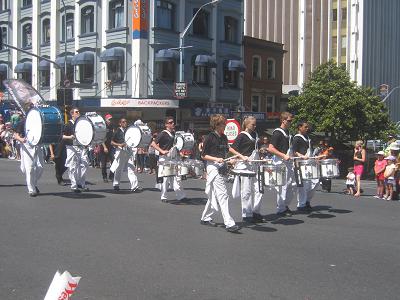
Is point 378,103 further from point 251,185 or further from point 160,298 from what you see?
point 160,298

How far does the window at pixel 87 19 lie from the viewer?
34.8 metres

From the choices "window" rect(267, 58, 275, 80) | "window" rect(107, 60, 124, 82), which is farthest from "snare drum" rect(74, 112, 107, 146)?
"window" rect(267, 58, 275, 80)

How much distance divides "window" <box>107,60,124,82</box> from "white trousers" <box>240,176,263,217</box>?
24.2 metres

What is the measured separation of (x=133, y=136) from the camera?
1345 centimetres

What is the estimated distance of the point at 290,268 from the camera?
22.6 feet

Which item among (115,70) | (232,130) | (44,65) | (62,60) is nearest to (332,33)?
(44,65)

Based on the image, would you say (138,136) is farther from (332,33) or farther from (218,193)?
(332,33)

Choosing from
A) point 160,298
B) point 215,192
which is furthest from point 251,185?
point 160,298

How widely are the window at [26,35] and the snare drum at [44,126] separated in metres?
30.0

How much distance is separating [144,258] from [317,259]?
2.20 meters

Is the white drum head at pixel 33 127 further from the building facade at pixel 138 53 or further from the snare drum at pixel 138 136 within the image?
the building facade at pixel 138 53

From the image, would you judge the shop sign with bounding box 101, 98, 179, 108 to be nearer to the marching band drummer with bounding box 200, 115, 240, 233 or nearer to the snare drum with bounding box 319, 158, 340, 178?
the snare drum with bounding box 319, 158, 340, 178

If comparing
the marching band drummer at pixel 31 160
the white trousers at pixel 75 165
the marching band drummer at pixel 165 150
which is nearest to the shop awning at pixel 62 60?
the white trousers at pixel 75 165

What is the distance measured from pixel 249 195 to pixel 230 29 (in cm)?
2917
